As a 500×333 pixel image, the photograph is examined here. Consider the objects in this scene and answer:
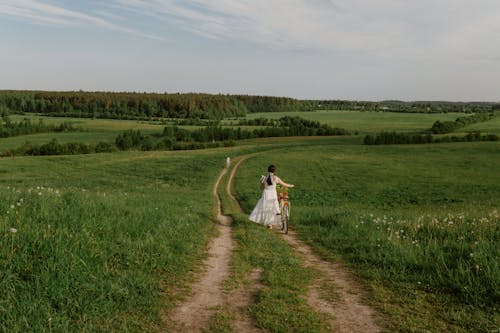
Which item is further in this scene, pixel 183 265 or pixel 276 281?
pixel 183 265

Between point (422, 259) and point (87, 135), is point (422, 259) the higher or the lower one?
the higher one

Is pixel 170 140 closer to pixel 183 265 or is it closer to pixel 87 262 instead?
pixel 183 265

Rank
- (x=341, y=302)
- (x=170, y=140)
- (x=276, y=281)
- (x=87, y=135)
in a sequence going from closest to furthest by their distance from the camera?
(x=341, y=302)
(x=276, y=281)
(x=170, y=140)
(x=87, y=135)

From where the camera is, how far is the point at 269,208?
55.9ft

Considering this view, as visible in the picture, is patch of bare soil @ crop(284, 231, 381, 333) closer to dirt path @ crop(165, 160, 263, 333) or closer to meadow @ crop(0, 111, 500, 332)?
meadow @ crop(0, 111, 500, 332)

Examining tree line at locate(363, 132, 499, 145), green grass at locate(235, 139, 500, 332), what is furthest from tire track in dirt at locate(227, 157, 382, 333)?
tree line at locate(363, 132, 499, 145)

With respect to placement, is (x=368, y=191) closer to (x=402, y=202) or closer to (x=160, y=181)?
(x=402, y=202)

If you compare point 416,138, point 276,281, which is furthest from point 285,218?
point 416,138

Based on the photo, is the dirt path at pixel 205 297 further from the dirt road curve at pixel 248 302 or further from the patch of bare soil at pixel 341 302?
the patch of bare soil at pixel 341 302

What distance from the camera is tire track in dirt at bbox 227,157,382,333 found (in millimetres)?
6617

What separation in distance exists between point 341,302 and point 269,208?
953 centimetres

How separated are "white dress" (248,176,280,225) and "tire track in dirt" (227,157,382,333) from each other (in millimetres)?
6364

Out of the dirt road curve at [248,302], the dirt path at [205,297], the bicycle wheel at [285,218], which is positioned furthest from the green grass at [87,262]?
the bicycle wheel at [285,218]

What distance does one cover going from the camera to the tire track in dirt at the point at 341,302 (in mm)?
6617
